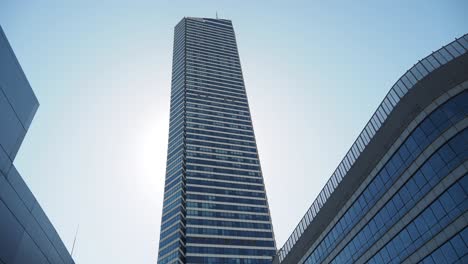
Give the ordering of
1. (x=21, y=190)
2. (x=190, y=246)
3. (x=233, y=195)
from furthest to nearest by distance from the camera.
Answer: (x=233, y=195) → (x=190, y=246) → (x=21, y=190)

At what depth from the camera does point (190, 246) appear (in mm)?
113812

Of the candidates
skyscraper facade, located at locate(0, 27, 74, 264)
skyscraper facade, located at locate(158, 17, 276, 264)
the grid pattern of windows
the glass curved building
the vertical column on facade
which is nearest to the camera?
skyscraper facade, located at locate(0, 27, 74, 264)

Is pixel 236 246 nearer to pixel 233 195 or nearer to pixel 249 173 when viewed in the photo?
pixel 233 195

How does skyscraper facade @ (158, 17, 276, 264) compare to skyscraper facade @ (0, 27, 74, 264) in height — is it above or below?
above

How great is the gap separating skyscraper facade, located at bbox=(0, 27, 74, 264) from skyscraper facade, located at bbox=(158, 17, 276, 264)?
9006 cm

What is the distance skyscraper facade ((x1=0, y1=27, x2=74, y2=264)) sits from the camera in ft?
68.4

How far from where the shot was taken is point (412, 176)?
1357 inches

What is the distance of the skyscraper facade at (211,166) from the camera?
117 meters

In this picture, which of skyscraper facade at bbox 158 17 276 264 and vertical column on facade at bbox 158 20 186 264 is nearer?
vertical column on facade at bbox 158 20 186 264

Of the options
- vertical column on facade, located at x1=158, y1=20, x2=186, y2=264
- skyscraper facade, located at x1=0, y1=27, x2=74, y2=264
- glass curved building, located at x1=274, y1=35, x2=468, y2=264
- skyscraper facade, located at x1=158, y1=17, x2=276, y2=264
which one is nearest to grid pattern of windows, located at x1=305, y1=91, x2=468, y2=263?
glass curved building, located at x1=274, y1=35, x2=468, y2=264

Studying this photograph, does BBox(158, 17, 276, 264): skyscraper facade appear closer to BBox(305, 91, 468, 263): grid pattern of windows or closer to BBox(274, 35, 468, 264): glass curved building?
BBox(274, 35, 468, 264): glass curved building

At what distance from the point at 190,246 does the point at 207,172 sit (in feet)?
100

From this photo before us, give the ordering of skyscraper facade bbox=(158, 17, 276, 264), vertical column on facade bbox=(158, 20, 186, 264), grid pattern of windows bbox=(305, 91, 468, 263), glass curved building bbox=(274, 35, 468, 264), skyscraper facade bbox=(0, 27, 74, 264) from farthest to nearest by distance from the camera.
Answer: skyscraper facade bbox=(158, 17, 276, 264), vertical column on facade bbox=(158, 20, 186, 264), grid pattern of windows bbox=(305, 91, 468, 263), glass curved building bbox=(274, 35, 468, 264), skyscraper facade bbox=(0, 27, 74, 264)

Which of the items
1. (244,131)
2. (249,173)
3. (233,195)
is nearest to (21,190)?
(233,195)
